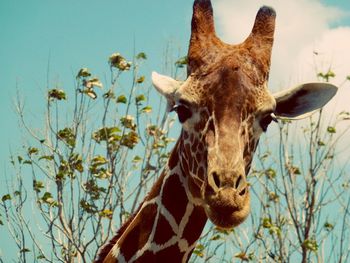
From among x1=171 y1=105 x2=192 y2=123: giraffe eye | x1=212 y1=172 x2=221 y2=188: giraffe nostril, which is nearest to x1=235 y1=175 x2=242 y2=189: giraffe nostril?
x1=212 y1=172 x2=221 y2=188: giraffe nostril

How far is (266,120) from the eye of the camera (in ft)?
14.5

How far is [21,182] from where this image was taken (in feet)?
39.8

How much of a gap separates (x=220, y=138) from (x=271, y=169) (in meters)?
8.80

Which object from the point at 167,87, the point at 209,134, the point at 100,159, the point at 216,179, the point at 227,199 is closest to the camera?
the point at 227,199

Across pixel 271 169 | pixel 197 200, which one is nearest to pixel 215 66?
pixel 197 200

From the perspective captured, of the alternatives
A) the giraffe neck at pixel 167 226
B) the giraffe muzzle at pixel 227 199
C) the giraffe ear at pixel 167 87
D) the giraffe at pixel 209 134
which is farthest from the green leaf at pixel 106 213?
the giraffe muzzle at pixel 227 199

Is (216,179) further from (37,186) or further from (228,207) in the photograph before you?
(37,186)

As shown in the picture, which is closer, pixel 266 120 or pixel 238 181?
pixel 238 181

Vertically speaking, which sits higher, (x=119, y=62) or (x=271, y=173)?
(x=119, y=62)

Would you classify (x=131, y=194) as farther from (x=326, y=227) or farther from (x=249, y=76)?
(x=249, y=76)

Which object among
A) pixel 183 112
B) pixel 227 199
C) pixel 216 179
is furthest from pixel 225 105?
pixel 227 199

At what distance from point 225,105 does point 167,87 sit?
32.2 inches

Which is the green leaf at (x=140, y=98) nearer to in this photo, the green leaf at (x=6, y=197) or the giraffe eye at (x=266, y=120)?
the green leaf at (x=6, y=197)

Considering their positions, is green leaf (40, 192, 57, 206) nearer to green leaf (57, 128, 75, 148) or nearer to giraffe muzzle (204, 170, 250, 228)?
green leaf (57, 128, 75, 148)
